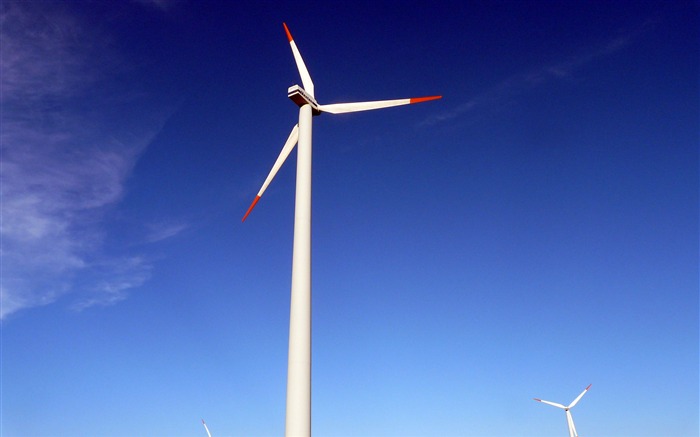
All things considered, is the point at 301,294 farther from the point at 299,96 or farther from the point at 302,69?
the point at 302,69

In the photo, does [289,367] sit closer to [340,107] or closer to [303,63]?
[340,107]

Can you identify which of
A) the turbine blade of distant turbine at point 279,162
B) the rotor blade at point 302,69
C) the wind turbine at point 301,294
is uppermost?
the rotor blade at point 302,69

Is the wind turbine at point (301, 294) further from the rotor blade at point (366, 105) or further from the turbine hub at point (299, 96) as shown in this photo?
the rotor blade at point (366, 105)

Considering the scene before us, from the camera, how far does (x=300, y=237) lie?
22719mm

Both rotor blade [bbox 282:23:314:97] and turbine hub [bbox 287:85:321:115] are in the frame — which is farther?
rotor blade [bbox 282:23:314:97]

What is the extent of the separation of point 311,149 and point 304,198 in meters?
3.62

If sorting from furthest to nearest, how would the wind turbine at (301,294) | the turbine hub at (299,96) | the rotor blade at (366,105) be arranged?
the rotor blade at (366,105) < the turbine hub at (299,96) < the wind turbine at (301,294)

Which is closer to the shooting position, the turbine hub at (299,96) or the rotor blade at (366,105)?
the turbine hub at (299,96)

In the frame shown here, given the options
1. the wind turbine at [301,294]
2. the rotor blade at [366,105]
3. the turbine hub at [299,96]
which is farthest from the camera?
the rotor blade at [366,105]

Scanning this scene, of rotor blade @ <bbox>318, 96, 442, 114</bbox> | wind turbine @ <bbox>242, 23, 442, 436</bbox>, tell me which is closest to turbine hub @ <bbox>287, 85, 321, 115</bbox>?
wind turbine @ <bbox>242, 23, 442, 436</bbox>

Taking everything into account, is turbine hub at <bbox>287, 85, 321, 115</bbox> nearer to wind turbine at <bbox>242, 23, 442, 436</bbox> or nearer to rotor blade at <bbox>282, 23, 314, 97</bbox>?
wind turbine at <bbox>242, 23, 442, 436</bbox>

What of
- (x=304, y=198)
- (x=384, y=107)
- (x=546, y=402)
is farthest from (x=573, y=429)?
(x=304, y=198)

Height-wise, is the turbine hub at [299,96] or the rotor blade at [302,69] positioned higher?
the rotor blade at [302,69]

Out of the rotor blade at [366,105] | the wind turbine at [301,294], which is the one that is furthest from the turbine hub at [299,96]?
the rotor blade at [366,105]
